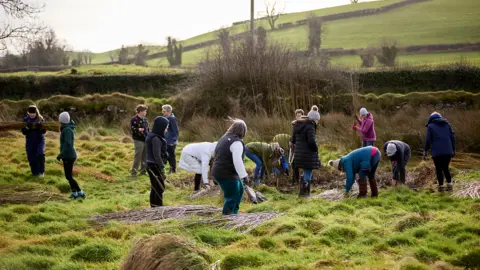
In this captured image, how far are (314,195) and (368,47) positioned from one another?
5008 cm

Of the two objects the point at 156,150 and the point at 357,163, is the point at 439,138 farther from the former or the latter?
the point at 156,150

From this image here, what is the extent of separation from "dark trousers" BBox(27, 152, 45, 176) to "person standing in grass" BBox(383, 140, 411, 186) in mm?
8095

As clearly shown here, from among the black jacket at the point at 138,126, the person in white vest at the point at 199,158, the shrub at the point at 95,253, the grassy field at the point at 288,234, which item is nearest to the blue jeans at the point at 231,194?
the grassy field at the point at 288,234

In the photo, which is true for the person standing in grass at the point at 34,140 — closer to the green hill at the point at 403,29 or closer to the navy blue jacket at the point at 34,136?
the navy blue jacket at the point at 34,136

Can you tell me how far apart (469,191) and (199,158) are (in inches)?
210

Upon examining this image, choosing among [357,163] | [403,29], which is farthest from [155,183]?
[403,29]

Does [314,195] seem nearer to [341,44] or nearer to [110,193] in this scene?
[110,193]

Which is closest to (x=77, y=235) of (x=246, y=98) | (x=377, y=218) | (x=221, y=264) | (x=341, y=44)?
(x=221, y=264)

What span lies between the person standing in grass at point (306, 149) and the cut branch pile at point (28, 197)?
191 inches

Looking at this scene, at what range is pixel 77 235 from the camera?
28.1 feet

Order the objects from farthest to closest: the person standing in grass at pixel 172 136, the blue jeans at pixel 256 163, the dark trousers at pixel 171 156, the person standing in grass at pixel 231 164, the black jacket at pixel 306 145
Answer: the dark trousers at pixel 171 156, the person standing in grass at pixel 172 136, the blue jeans at pixel 256 163, the black jacket at pixel 306 145, the person standing in grass at pixel 231 164

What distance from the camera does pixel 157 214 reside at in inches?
377

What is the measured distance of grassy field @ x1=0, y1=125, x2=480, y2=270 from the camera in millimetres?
7242

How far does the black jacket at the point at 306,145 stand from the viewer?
12.2 meters
